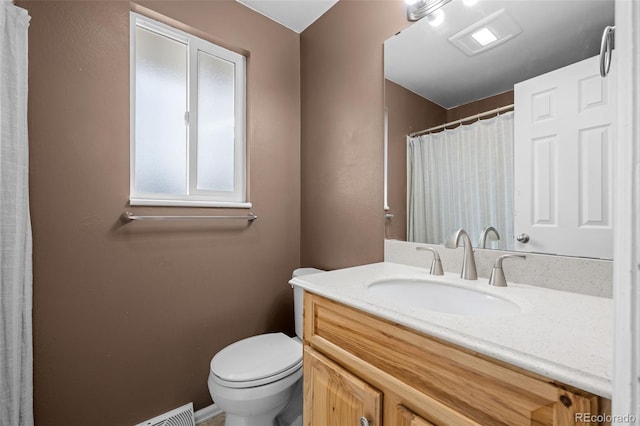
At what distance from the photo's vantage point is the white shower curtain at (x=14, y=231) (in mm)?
992

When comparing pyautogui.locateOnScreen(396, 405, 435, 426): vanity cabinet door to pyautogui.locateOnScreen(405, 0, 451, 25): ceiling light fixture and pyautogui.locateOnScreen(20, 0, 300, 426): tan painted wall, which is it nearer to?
pyautogui.locateOnScreen(20, 0, 300, 426): tan painted wall

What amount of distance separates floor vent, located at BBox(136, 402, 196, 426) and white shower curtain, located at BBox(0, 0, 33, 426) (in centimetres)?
49

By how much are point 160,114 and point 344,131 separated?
1.02 meters

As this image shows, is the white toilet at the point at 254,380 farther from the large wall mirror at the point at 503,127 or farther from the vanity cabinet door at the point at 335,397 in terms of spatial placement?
the large wall mirror at the point at 503,127

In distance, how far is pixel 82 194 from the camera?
1219mm

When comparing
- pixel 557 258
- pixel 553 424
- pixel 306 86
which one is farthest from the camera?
pixel 306 86

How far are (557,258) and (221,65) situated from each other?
1946 millimetres

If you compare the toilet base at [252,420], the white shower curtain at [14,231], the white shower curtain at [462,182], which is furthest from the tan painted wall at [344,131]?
the white shower curtain at [14,231]

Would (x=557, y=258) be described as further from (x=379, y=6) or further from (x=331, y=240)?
(x=379, y=6)

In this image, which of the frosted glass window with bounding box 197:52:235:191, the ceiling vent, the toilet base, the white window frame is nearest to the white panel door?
the ceiling vent

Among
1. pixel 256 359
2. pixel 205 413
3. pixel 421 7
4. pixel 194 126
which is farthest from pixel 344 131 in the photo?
pixel 205 413

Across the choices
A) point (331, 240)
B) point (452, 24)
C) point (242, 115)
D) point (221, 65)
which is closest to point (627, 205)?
point (452, 24)

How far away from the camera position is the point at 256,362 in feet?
4.11

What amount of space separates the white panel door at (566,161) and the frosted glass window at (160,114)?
1.62m
